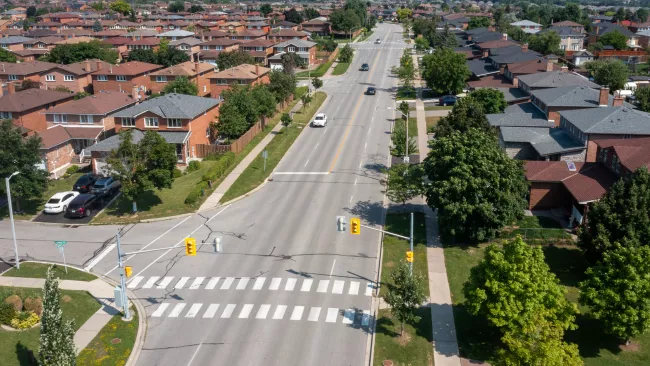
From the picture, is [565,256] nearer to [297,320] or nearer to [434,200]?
[434,200]

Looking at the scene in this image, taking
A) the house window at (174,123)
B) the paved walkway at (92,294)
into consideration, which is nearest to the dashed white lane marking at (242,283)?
the paved walkway at (92,294)

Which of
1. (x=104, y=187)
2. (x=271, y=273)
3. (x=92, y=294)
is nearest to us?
(x=92, y=294)

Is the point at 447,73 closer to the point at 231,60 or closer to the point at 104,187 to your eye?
the point at 231,60

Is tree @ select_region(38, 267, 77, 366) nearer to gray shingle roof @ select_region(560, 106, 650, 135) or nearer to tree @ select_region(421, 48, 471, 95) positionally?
gray shingle roof @ select_region(560, 106, 650, 135)

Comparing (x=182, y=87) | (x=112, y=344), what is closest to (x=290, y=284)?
(x=112, y=344)

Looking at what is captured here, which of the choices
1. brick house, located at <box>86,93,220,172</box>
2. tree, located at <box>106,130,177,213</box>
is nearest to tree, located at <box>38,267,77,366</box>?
tree, located at <box>106,130,177,213</box>

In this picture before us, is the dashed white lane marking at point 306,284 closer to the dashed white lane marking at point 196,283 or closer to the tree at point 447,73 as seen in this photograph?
the dashed white lane marking at point 196,283
